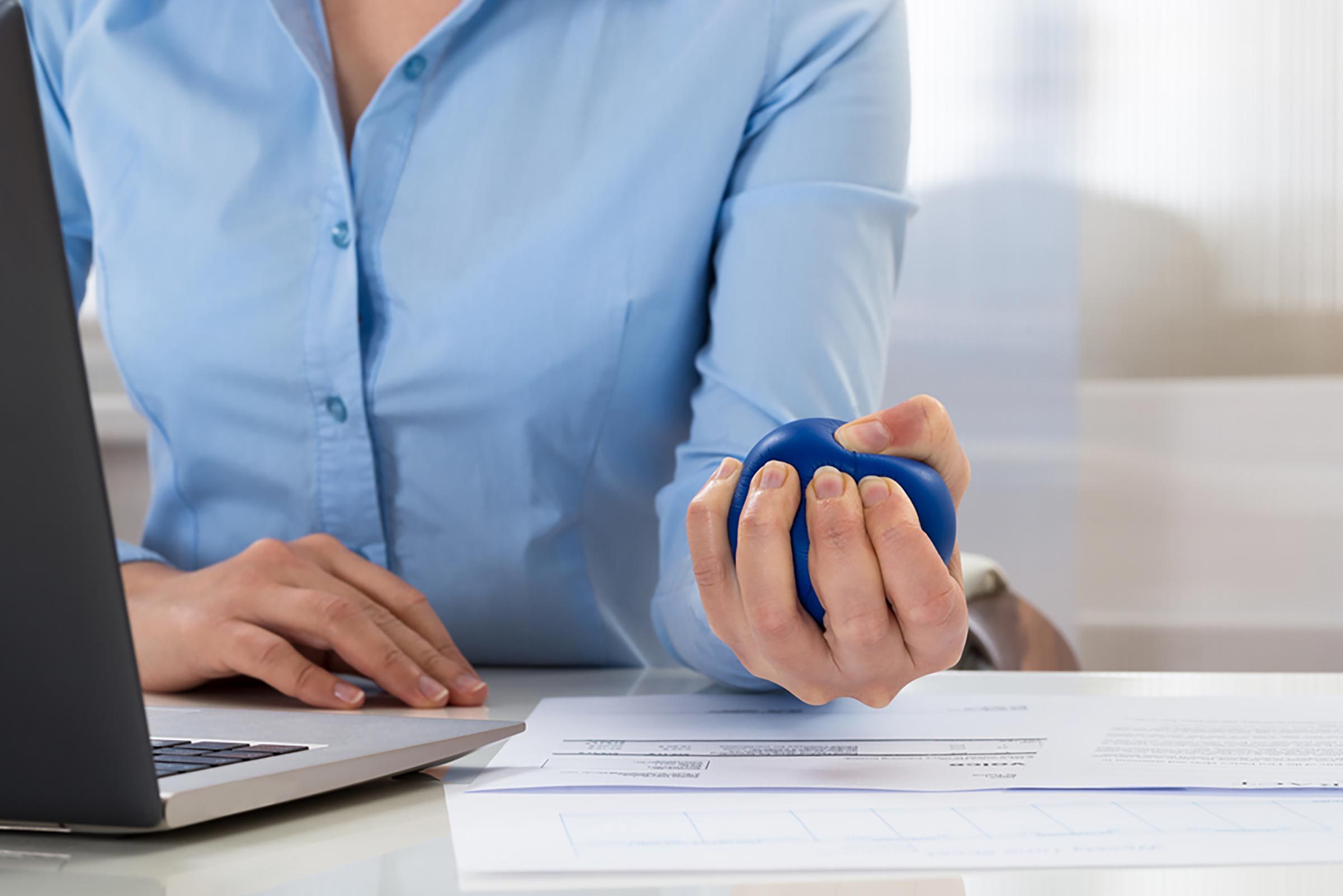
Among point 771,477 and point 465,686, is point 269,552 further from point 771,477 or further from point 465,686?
point 771,477

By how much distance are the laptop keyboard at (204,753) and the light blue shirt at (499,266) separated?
318 mm

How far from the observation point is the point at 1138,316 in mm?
2172

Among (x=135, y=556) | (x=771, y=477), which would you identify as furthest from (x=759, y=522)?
(x=135, y=556)

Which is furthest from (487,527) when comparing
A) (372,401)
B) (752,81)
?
(752,81)

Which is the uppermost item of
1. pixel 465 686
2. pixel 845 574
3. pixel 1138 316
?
pixel 845 574

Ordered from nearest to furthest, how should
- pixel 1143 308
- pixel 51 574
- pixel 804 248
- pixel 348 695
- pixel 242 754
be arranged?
1. pixel 51 574
2. pixel 242 754
3. pixel 348 695
4. pixel 804 248
5. pixel 1143 308

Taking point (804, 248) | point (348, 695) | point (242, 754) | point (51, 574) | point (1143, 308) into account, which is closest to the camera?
point (51, 574)

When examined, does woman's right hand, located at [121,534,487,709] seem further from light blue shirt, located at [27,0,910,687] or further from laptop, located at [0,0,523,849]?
laptop, located at [0,0,523,849]

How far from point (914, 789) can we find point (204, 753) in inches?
9.6

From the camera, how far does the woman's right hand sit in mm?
625

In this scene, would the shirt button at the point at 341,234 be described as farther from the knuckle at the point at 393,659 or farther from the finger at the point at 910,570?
the finger at the point at 910,570

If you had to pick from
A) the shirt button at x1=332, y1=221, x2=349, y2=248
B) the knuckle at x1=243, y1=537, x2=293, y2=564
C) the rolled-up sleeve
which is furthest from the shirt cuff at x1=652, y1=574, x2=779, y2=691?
the shirt button at x1=332, y1=221, x2=349, y2=248

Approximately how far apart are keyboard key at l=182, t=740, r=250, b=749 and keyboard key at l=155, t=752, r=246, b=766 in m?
0.01

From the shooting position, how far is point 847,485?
467 millimetres
